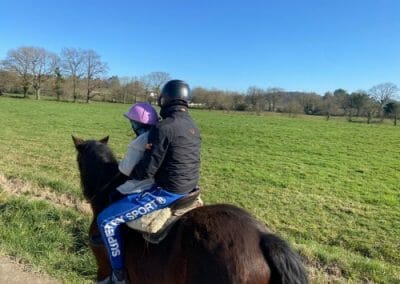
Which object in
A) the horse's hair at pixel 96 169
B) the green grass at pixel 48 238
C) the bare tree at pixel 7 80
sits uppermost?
the bare tree at pixel 7 80

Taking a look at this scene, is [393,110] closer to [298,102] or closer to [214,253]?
[298,102]

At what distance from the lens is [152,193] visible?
3.57 meters

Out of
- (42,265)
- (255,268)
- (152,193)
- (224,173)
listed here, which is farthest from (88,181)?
(224,173)

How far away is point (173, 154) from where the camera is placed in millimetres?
3488

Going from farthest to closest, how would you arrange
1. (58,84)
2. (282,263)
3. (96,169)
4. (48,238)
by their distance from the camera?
Answer: (58,84) → (48,238) → (96,169) → (282,263)

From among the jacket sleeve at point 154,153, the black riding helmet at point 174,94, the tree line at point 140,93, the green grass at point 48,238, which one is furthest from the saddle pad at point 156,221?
the tree line at point 140,93

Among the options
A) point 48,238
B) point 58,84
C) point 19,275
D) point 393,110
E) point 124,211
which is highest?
point 58,84

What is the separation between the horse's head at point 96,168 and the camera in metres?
4.11

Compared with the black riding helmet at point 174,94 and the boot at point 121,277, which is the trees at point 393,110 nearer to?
the black riding helmet at point 174,94

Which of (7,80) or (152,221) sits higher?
(7,80)

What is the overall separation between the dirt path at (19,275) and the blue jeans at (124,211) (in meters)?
1.69

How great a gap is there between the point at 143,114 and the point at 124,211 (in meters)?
0.97

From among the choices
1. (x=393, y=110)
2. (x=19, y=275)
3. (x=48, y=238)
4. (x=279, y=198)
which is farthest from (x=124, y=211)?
(x=393, y=110)

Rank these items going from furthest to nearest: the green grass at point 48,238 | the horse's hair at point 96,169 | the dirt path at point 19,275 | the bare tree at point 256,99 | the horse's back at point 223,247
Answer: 1. the bare tree at point 256,99
2. the green grass at point 48,238
3. the dirt path at point 19,275
4. the horse's hair at point 96,169
5. the horse's back at point 223,247
